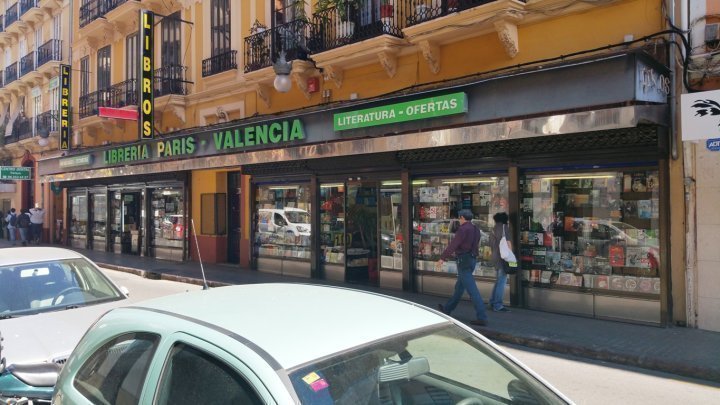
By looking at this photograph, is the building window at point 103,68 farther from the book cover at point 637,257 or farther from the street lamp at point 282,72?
the book cover at point 637,257

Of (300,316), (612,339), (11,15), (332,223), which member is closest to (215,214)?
(332,223)

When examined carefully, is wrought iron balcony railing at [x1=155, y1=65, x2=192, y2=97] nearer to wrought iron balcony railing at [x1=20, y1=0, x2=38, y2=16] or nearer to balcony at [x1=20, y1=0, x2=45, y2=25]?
balcony at [x1=20, y1=0, x2=45, y2=25]

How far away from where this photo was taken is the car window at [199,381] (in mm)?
2021

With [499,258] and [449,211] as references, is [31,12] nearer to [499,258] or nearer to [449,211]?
[449,211]

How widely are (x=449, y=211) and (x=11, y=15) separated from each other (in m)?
33.2

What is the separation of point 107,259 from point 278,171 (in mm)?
9376

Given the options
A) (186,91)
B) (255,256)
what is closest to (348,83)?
(255,256)

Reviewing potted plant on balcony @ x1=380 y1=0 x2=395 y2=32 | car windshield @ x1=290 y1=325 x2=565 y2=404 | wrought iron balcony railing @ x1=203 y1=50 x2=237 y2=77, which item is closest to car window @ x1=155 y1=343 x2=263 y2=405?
car windshield @ x1=290 y1=325 x2=565 y2=404

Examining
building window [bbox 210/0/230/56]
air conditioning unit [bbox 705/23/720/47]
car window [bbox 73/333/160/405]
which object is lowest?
car window [bbox 73/333/160/405]

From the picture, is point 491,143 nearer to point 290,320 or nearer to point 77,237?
point 290,320

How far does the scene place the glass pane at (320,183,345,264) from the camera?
44.2ft

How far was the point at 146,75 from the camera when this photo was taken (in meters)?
17.3

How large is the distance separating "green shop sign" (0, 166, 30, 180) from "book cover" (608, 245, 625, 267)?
1111 inches

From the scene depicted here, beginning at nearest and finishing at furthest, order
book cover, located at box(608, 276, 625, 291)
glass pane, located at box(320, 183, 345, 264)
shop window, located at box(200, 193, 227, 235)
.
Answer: book cover, located at box(608, 276, 625, 291), glass pane, located at box(320, 183, 345, 264), shop window, located at box(200, 193, 227, 235)
